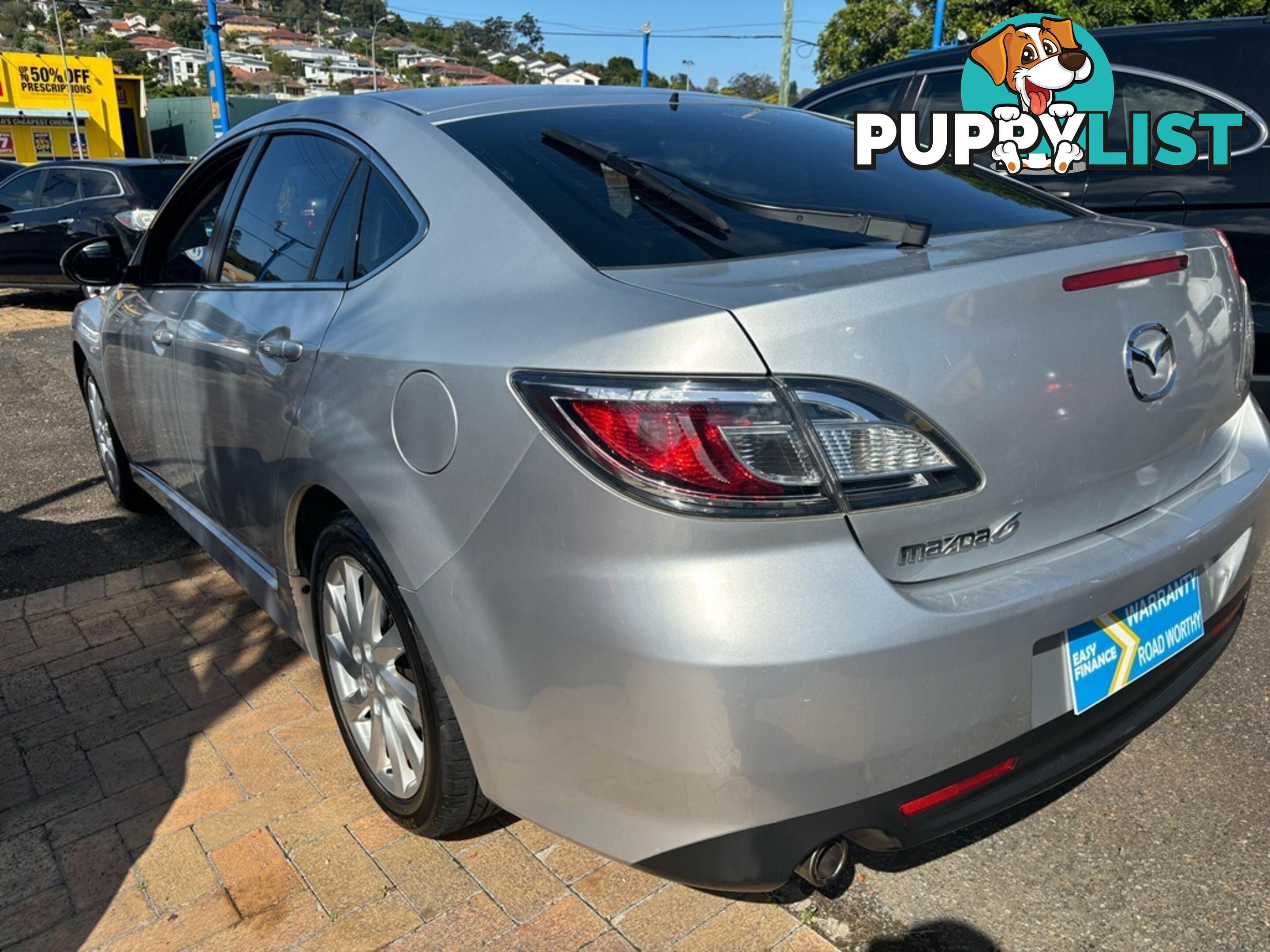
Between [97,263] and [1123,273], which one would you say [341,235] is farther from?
[97,263]

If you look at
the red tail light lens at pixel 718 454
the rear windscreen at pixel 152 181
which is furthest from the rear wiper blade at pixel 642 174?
the rear windscreen at pixel 152 181

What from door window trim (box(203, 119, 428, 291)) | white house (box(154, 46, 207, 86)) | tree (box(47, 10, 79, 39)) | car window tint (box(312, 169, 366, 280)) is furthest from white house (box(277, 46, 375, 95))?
car window tint (box(312, 169, 366, 280))

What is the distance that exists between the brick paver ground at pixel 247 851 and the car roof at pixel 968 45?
12.3 feet

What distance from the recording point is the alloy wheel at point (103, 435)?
4477mm

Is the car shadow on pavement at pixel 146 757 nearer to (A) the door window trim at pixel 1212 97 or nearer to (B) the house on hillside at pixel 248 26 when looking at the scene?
(A) the door window trim at pixel 1212 97

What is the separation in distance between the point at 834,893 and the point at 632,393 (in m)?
1.24

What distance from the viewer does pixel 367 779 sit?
2.47 m

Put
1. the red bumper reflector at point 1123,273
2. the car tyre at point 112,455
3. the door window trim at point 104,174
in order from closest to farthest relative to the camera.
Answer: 1. the red bumper reflector at point 1123,273
2. the car tyre at point 112,455
3. the door window trim at point 104,174

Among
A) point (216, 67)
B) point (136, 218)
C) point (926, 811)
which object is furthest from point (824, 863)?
point (216, 67)

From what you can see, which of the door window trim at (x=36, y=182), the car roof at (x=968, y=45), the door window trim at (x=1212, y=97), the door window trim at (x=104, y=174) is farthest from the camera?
the door window trim at (x=36, y=182)

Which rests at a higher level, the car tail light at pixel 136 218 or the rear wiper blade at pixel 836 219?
the rear wiper blade at pixel 836 219

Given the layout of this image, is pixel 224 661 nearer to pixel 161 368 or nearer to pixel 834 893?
pixel 161 368

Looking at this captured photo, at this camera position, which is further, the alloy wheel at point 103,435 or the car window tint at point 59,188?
the car window tint at point 59,188

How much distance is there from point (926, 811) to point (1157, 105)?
3.70 metres
